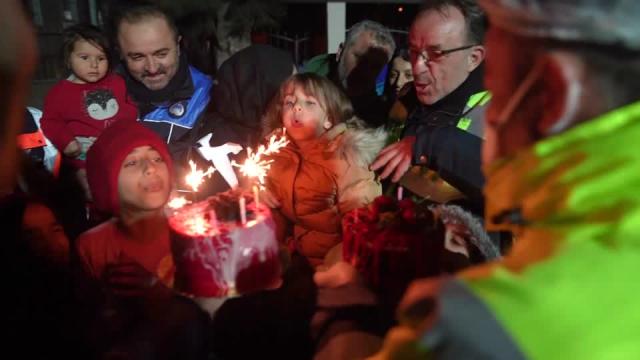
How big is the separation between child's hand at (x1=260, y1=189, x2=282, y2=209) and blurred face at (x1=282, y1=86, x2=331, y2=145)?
35 centimetres

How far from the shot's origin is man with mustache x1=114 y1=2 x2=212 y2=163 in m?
3.54

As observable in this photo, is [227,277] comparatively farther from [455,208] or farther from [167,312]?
[455,208]

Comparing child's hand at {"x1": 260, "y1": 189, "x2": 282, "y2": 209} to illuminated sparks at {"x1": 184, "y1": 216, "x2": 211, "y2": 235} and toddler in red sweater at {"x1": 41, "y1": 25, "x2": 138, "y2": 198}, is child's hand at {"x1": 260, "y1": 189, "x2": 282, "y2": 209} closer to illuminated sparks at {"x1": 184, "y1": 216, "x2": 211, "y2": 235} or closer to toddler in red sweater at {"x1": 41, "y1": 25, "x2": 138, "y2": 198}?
illuminated sparks at {"x1": 184, "y1": 216, "x2": 211, "y2": 235}

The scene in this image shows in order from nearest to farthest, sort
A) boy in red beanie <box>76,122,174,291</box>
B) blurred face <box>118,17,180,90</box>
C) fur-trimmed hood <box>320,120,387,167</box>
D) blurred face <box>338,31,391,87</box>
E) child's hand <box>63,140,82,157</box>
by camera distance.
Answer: boy in red beanie <box>76,122,174,291</box> → fur-trimmed hood <box>320,120,387,167</box> → blurred face <box>118,17,180,90</box> → child's hand <box>63,140,82,157</box> → blurred face <box>338,31,391,87</box>

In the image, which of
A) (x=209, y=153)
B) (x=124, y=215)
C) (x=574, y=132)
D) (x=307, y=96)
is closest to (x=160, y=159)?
(x=124, y=215)

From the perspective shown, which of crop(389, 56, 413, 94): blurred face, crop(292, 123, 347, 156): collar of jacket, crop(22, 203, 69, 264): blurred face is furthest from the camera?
crop(389, 56, 413, 94): blurred face

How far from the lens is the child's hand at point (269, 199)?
3.20 metres

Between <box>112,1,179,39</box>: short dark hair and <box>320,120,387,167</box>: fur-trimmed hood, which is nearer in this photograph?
<box>320,120,387,167</box>: fur-trimmed hood

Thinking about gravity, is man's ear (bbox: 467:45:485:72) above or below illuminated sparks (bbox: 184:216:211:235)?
above

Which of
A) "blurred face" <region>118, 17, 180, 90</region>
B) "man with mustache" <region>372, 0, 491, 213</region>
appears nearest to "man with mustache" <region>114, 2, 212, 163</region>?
"blurred face" <region>118, 17, 180, 90</region>

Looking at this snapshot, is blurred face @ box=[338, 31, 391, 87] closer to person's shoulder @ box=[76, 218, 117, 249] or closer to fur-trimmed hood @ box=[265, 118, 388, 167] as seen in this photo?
fur-trimmed hood @ box=[265, 118, 388, 167]

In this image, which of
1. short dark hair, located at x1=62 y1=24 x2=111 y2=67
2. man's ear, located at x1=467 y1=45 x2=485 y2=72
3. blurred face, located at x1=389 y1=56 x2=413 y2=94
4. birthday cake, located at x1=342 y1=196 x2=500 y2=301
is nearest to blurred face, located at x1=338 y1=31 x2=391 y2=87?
blurred face, located at x1=389 y1=56 x2=413 y2=94

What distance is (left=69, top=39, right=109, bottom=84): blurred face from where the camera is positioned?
163 inches

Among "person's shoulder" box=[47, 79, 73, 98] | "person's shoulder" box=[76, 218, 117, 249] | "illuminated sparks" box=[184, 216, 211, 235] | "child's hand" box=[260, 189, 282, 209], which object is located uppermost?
"illuminated sparks" box=[184, 216, 211, 235]
